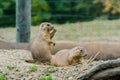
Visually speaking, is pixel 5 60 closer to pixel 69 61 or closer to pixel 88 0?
pixel 69 61

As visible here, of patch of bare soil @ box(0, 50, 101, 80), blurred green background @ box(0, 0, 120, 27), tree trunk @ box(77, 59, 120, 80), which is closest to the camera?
tree trunk @ box(77, 59, 120, 80)

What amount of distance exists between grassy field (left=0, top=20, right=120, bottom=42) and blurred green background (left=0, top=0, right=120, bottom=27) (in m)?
1.79

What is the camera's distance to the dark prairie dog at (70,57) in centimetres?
554

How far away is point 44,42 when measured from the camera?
6109 millimetres

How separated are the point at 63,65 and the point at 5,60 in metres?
0.65

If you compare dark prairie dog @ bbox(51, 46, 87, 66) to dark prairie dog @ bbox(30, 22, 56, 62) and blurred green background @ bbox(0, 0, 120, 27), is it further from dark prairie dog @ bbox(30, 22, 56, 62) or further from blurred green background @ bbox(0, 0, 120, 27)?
blurred green background @ bbox(0, 0, 120, 27)

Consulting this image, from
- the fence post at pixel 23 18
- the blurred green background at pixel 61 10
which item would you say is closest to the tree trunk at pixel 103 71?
the fence post at pixel 23 18

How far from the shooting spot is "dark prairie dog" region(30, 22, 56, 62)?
6.08 meters

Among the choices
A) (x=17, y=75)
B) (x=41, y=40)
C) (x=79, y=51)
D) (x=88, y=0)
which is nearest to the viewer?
(x=17, y=75)

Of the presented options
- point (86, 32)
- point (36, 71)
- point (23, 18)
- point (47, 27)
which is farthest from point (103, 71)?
point (86, 32)

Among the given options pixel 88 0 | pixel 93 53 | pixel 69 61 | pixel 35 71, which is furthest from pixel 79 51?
pixel 88 0

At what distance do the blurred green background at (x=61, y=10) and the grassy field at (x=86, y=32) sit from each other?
1795 millimetres

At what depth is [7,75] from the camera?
5.15 metres

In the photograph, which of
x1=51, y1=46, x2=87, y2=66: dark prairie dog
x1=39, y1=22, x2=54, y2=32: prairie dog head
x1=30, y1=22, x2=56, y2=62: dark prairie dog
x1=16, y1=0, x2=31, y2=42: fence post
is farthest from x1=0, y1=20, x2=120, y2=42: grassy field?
x1=51, y1=46, x2=87, y2=66: dark prairie dog
